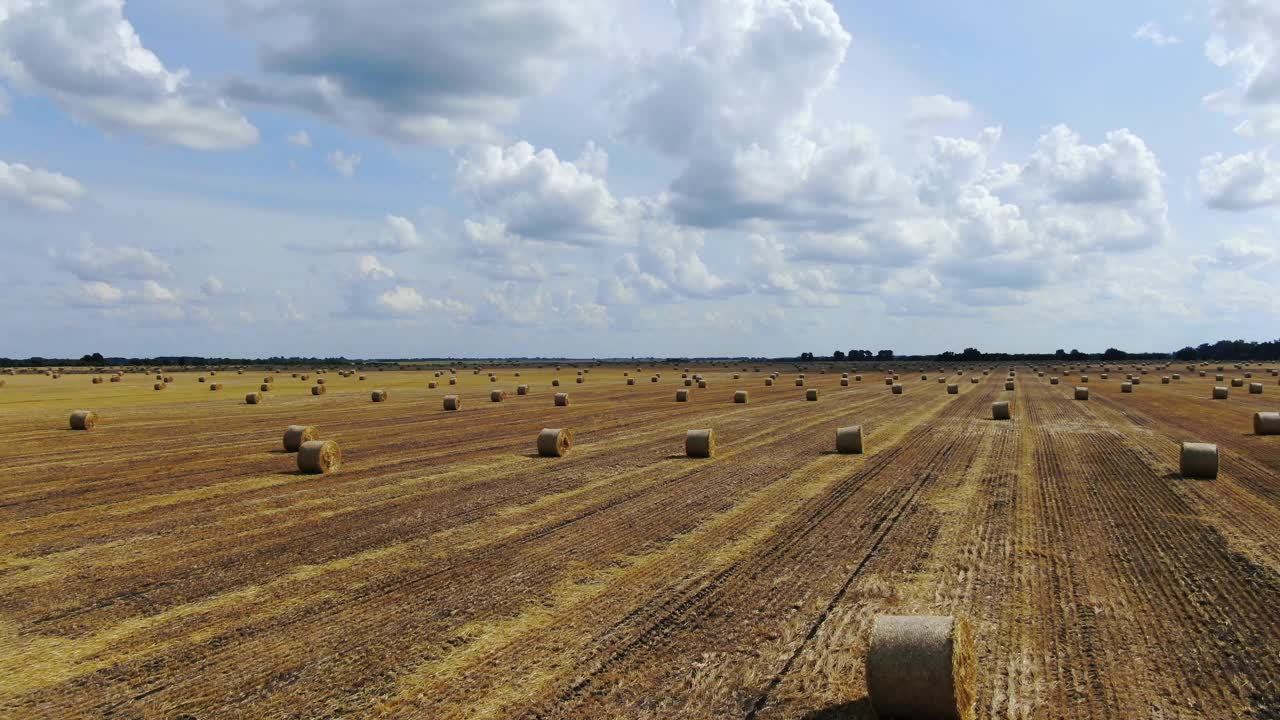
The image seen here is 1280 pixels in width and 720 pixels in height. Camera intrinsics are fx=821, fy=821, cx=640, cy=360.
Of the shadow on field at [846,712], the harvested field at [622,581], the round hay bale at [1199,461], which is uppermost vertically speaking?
the round hay bale at [1199,461]

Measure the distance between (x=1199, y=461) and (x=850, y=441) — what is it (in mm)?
7781

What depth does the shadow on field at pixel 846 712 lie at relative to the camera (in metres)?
6.79

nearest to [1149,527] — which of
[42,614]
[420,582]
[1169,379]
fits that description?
[420,582]

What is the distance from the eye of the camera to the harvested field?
7398mm

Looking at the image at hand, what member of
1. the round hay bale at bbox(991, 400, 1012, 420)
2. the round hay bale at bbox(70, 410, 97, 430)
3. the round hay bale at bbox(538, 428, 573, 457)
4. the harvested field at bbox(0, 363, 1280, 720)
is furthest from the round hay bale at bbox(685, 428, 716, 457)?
the round hay bale at bbox(70, 410, 97, 430)

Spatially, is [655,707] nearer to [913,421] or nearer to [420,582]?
[420,582]

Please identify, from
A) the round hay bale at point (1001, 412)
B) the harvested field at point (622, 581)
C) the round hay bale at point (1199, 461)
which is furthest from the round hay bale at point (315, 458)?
the round hay bale at point (1001, 412)

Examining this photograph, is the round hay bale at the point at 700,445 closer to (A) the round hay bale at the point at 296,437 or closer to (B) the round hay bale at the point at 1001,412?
(A) the round hay bale at the point at 296,437

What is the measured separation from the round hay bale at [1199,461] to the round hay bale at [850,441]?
7.25 metres

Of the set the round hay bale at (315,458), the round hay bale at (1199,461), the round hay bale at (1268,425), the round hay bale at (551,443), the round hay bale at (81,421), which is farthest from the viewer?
the round hay bale at (81,421)

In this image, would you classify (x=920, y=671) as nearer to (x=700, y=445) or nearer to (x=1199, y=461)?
(x=1199, y=461)

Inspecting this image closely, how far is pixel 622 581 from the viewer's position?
1055 cm

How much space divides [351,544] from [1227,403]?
45.7 m

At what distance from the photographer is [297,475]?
1944 centimetres
